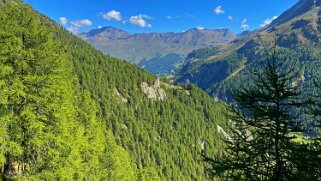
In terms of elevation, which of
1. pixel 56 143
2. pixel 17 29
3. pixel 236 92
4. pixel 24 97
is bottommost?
pixel 56 143

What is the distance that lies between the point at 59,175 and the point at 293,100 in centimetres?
2204

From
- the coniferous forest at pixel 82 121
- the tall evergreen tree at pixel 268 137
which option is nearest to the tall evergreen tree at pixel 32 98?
the coniferous forest at pixel 82 121

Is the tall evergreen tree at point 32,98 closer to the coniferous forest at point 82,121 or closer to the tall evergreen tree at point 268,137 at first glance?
the coniferous forest at point 82,121

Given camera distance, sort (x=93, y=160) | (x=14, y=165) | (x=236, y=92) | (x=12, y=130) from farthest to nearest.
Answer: (x=93, y=160), (x=14, y=165), (x=12, y=130), (x=236, y=92)

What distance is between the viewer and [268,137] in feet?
59.3

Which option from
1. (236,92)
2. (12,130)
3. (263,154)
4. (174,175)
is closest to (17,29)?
(12,130)

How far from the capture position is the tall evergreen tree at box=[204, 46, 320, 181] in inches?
676

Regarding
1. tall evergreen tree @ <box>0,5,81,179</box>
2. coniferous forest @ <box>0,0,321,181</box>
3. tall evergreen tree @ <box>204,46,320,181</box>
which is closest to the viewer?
tall evergreen tree @ <box>204,46,320,181</box>

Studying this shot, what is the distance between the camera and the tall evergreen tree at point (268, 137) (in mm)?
17172

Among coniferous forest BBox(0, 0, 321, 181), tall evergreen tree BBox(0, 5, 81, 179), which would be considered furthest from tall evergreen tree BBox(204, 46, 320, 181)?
tall evergreen tree BBox(0, 5, 81, 179)

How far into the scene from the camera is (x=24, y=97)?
99.3 ft

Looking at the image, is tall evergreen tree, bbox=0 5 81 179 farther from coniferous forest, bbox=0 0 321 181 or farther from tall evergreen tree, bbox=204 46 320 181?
tall evergreen tree, bbox=204 46 320 181

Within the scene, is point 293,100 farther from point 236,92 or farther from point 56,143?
point 56,143

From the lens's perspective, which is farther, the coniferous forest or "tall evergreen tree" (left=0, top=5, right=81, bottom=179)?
"tall evergreen tree" (left=0, top=5, right=81, bottom=179)
